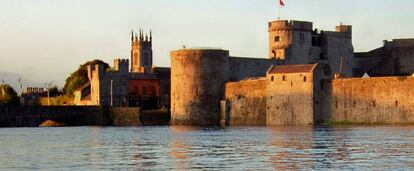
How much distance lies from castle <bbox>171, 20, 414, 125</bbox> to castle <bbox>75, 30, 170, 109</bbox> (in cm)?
1216

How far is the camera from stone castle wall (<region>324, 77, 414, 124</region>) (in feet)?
220

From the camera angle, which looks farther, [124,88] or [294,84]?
[124,88]

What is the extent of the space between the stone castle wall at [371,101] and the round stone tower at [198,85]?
429 inches

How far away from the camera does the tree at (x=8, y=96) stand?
112231mm

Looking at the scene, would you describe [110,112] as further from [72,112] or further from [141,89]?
[141,89]

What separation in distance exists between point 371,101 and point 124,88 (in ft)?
101

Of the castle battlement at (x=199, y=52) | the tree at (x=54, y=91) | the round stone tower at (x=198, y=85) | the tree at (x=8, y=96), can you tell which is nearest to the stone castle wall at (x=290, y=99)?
the round stone tower at (x=198, y=85)

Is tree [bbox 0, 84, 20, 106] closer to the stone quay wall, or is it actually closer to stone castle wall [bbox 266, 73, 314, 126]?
the stone quay wall

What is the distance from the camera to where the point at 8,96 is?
116 meters

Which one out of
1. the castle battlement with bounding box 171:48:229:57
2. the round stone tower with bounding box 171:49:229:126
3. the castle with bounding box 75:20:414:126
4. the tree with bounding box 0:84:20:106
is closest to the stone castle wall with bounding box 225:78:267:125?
the castle with bounding box 75:20:414:126

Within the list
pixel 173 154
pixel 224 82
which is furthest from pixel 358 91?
pixel 173 154

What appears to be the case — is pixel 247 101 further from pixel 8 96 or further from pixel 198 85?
pixel 8 96

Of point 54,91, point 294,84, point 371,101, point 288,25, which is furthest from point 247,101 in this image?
point 54,91

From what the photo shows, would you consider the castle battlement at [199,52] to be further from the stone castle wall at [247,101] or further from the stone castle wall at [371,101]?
the stone castle wall at [371,101]
